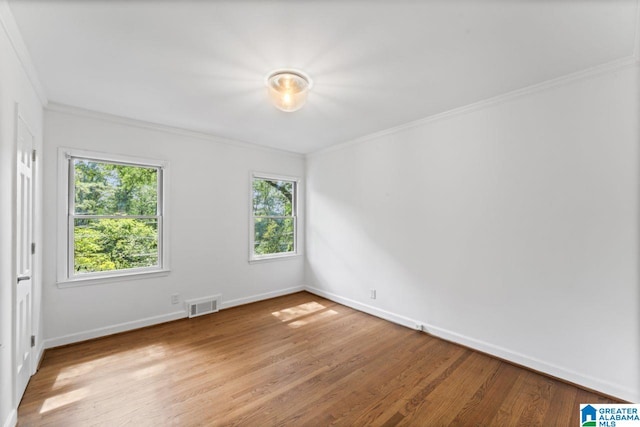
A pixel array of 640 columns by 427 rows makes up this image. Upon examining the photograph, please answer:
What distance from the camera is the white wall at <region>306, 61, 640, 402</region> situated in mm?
2178

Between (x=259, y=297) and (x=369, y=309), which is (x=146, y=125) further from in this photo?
(x=369, y=309)

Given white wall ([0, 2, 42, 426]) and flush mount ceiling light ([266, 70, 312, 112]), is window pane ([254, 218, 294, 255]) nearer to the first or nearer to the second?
flush mount ceiling light ([266, 70, 312, 112])

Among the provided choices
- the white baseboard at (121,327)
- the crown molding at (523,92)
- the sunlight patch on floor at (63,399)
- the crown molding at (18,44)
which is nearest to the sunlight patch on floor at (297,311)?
the white baseboard at (121,327)

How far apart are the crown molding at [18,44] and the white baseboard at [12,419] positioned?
243 centimetres

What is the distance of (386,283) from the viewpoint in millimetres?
3855

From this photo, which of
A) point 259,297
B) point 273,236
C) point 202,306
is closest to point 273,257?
point 273,236

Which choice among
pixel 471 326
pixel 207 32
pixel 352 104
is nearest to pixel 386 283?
pixel 471 326

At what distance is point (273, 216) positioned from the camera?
4.97 meters

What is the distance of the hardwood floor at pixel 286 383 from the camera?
1985 mm

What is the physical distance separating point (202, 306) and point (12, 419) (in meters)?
2.22

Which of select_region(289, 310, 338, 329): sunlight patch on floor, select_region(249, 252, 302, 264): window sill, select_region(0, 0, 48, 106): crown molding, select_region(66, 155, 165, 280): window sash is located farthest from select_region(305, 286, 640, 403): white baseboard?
select_region(0, 0, 48, 106): crown molding

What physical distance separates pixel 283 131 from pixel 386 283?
258 cm

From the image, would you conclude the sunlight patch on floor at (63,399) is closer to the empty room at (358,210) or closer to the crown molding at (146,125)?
the empty room at (358,210)

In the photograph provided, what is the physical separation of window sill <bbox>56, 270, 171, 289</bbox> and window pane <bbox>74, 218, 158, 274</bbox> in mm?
120
